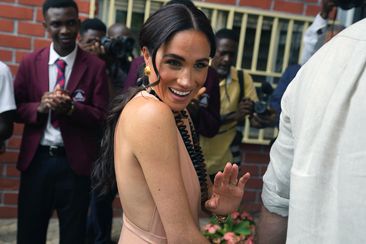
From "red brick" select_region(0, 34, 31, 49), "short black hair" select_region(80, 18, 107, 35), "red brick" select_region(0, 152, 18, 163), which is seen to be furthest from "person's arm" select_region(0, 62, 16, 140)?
"red brick" select_region(0, 152, 18, 163)

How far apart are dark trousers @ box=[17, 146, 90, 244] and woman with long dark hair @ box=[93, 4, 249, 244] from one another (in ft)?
4.42

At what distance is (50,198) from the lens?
2.98m

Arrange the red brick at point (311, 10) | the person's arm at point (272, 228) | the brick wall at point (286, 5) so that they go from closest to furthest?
the person's arm at point (272, 228), the brick wall at point (286, 5), the red brick at point (311, 10)

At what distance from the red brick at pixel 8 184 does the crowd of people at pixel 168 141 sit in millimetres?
1088

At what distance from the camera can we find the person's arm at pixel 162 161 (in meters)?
1.46

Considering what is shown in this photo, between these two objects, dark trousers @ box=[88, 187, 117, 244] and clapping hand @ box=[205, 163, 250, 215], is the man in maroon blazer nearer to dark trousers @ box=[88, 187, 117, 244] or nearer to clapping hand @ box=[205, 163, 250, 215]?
dark trousers @ box=[88, 187, 117, 244]

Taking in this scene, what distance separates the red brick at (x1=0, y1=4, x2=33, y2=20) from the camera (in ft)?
12.4

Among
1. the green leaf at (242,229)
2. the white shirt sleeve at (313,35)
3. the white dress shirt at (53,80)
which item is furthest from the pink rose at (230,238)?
the white shirt sleeve at (313,35)

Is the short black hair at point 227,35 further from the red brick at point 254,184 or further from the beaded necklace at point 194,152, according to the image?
the beaded necklace at point 194,152

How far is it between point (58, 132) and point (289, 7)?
2.38m

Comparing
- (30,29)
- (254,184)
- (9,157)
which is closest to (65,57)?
(30,29)

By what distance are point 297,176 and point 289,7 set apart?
333 centimetres

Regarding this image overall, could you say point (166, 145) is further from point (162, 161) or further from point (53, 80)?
point (53, 80)

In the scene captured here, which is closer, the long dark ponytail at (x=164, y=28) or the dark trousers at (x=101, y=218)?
the long dark ponytail at (x=164, y=28)
